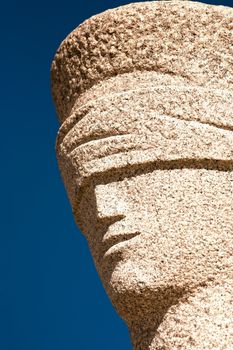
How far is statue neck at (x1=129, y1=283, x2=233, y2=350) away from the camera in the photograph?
493 cm

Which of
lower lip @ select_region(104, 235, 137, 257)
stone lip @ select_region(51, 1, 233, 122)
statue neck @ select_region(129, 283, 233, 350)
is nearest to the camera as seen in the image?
statue neck @ select_region(129, 283, 233, 350)

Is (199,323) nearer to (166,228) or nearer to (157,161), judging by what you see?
(166,228)

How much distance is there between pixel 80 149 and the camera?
5562 mm

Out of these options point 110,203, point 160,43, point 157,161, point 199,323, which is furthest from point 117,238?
point 160,43

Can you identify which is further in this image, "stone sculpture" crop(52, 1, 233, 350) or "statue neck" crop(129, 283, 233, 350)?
"stone sculpture" crop(52, 1, 233, 350)

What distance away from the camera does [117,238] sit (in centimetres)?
527

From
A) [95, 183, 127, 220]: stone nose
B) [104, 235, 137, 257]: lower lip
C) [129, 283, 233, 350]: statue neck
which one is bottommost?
[129, 283, 233, 350]: statue neck

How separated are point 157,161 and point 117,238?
19.9 inches

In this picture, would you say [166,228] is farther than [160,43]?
No

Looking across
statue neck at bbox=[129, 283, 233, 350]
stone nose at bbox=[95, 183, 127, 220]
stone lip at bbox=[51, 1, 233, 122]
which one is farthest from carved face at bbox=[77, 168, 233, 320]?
stone lip at bbox=[51, 1, 233, 122]

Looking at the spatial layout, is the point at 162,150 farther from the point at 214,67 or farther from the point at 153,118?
the point at 214,67

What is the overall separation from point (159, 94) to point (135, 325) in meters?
1.38

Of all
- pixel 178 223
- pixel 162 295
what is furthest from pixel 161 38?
pixel 162 295

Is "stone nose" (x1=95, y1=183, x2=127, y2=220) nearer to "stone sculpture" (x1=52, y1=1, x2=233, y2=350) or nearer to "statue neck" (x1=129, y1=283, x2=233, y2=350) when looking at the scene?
"stone sculpture" (x1=52, y1=1, x2=233, y2=350)
